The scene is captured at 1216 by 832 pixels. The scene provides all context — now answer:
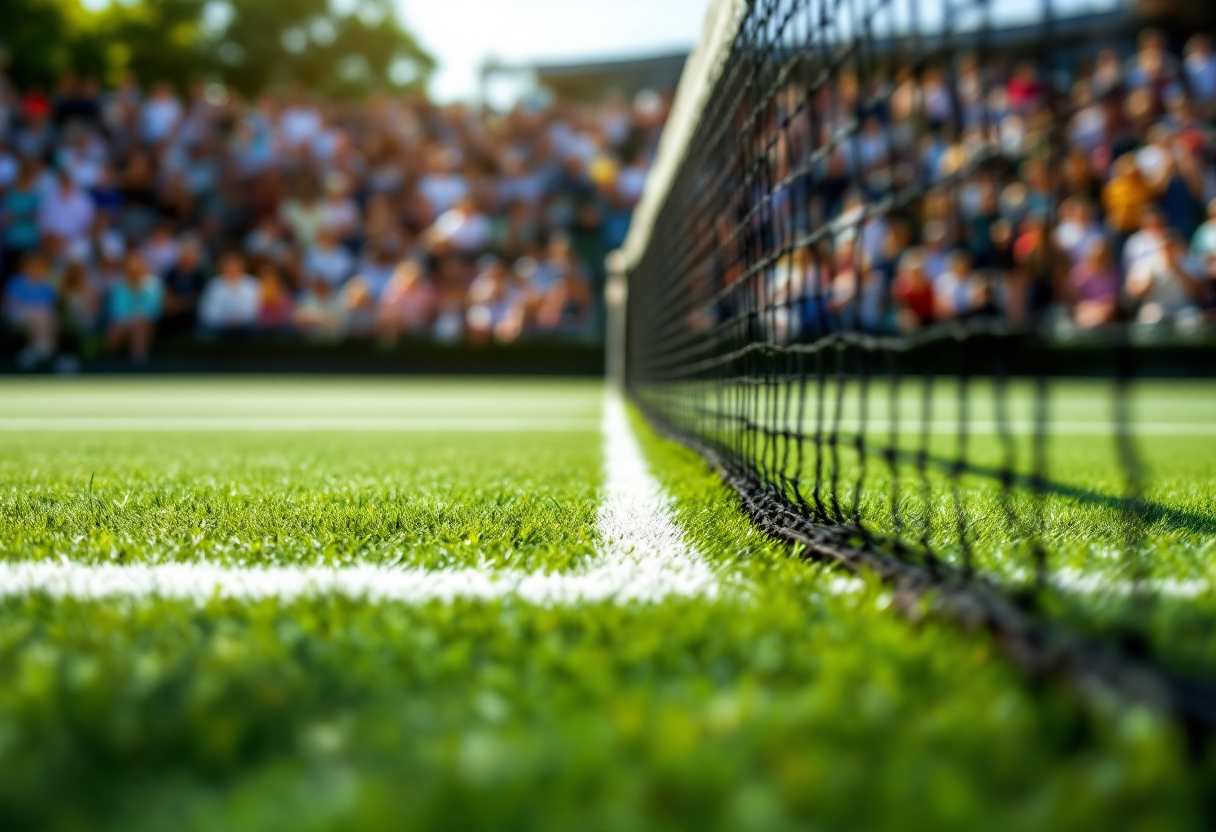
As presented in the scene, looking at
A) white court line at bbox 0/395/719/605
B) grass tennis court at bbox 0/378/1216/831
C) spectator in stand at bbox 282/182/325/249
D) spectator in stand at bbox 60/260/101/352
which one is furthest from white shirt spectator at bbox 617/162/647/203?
white court line at bbox 0/395/719/605

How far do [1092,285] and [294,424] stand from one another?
218 inches

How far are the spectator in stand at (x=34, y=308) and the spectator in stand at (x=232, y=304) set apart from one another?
1.76 metres

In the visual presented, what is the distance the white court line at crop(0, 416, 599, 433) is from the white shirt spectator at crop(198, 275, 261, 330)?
789cm

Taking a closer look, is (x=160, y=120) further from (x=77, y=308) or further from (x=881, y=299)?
(x=881, y=299)

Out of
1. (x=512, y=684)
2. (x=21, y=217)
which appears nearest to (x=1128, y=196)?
(x=512, y=684)

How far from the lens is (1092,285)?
25.6 ft

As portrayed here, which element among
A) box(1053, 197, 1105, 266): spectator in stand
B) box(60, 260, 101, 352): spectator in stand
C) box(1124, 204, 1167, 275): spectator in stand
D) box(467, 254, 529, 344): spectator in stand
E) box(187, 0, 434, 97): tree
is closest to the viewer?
box(1124, 204, 1167, 275): spectator in stand

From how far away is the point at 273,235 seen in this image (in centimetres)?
1463

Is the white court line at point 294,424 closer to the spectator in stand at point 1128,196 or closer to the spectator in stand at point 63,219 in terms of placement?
the spectator in stand at point 1128,196

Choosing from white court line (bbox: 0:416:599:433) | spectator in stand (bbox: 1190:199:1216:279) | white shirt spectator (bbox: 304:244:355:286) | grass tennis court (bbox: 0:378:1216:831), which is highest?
white shirt spectator (bbox: 304:244:355:286)

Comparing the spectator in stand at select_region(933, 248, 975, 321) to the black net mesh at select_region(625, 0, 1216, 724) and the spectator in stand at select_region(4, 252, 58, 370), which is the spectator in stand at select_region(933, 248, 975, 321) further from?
the spectator in stand at select_region(4, 252, 58, 370)

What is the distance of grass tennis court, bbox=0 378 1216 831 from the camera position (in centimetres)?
77

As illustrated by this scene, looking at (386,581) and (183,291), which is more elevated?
(183,291)

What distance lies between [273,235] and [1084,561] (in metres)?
14.2
